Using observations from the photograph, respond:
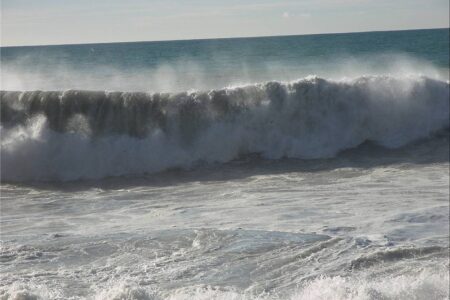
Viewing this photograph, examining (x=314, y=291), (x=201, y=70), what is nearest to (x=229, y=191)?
(x=314, y=291)

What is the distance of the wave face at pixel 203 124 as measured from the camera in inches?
614

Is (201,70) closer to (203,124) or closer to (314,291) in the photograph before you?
(203,124)

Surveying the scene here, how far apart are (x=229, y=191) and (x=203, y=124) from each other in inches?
167

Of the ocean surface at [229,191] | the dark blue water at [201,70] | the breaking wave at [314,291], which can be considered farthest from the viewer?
the dark blue water at [201,70]

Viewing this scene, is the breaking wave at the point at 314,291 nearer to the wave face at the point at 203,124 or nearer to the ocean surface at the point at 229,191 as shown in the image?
the ocean surface at the point at 229,191

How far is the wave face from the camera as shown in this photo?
15.6 metres

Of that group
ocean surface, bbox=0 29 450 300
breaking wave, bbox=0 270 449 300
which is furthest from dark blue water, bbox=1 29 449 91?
breaking wave, bbox=0 270 449 300

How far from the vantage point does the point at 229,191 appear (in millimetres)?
12773

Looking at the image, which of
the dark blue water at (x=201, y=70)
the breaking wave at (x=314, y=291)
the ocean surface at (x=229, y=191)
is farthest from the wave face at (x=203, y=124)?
the breaking wave at (x=314, y=291)

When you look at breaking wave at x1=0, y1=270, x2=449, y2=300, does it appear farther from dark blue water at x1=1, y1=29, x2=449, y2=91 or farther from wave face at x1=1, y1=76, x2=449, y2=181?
dark blue water at x1=1, y1=29, x2=449, y2=91

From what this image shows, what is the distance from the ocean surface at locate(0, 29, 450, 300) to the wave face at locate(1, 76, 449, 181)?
0.12ft

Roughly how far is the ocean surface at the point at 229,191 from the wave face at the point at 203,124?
4 centimetres

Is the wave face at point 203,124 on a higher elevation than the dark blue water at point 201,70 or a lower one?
lower

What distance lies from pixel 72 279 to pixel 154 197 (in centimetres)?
494
